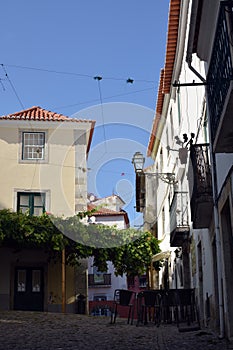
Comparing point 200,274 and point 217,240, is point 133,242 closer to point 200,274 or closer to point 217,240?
point 200,274

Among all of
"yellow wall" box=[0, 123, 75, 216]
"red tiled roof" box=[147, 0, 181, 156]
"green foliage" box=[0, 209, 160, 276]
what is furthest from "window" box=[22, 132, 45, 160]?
"red tiled roof" box=[147, 0, 181, 156]

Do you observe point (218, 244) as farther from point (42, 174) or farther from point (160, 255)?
point (42, 174)

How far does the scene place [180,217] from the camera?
15.1 metres

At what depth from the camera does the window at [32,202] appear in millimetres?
19859

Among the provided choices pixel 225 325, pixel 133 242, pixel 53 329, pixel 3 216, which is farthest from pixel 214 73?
pixel 133 242

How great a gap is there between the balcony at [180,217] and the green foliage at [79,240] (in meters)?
3.60

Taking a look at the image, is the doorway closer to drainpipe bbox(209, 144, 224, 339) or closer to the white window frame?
the white window frame

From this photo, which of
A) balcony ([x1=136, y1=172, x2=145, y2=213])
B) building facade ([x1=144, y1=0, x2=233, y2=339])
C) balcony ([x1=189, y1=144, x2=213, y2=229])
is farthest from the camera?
balcony ([x1=136, y1=172, x2=145, y2=213])

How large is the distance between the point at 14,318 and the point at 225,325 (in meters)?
6.65

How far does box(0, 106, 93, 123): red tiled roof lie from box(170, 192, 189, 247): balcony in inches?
277

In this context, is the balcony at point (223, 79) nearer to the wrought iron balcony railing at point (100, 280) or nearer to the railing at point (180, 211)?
the railing at point (180, 211)

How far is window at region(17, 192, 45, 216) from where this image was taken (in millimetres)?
19859

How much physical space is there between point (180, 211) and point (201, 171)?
4.85 metres

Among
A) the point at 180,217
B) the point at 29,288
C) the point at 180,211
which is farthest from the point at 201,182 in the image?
the point at 29,288
